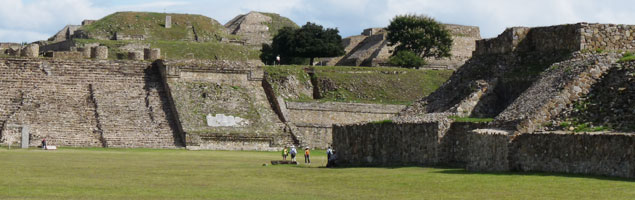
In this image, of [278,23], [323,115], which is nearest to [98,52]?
[323,115]

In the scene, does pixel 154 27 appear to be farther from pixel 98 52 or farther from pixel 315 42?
pixel 98 52

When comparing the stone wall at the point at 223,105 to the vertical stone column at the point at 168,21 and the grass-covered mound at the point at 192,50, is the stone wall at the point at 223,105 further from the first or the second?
the vertical stone column at the point at 168,21

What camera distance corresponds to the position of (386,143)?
31859 mm

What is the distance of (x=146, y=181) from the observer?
2412cm

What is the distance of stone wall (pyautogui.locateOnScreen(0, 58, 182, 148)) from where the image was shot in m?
46.4

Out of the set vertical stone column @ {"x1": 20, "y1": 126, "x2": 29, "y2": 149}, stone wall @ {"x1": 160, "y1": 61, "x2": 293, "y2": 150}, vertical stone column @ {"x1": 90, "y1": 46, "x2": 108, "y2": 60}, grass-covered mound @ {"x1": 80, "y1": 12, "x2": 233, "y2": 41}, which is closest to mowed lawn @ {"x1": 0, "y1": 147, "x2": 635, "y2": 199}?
vertical stone column @ {"x1": 20, "y1": 126, "x2": 29, "y2": 149}

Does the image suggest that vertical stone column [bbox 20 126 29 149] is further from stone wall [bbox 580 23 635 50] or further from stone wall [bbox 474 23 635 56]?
stone wall [bbox 580 23 635 50]

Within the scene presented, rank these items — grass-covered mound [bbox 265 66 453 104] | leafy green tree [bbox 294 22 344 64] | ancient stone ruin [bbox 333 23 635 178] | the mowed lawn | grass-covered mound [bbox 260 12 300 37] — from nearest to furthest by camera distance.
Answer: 1. the mowed lawn
2. ancient stone ruin [bbox 333 23 635 178]
3. grass-covered mound [bbox 265 66 453 104]
4. leafy green tree [bbox 294 22 344 64]
5. grass-covered mound [bbox 260 12 300 37]

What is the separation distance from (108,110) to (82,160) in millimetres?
16404

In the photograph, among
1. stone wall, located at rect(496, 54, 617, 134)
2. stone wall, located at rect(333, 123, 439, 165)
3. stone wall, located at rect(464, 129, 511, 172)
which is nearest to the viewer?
stone wall, located at rect(464, 129, 511, 172)

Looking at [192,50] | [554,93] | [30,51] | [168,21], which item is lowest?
[554,93]

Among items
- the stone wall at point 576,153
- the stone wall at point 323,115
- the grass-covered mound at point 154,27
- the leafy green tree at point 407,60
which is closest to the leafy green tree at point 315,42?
the leafy green tree at point 407,60

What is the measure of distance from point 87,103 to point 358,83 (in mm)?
17753

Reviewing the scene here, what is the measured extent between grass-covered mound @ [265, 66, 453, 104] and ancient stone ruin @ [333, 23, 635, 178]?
81.1ft
